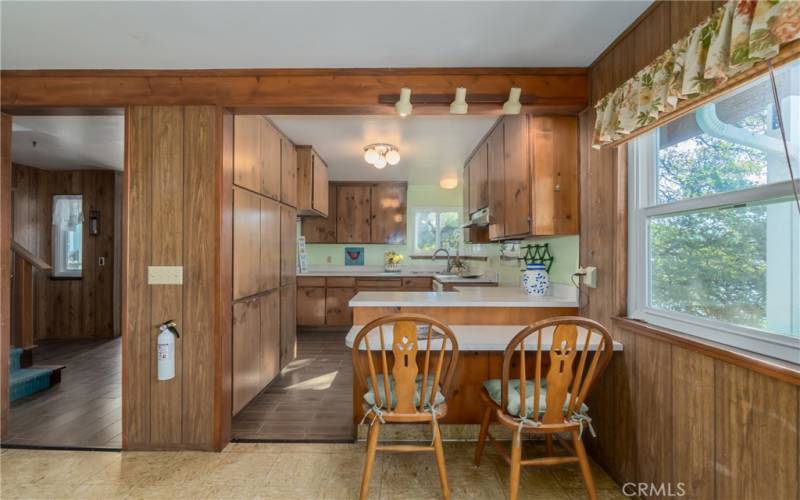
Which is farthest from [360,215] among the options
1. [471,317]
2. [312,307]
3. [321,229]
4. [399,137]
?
[471,317]

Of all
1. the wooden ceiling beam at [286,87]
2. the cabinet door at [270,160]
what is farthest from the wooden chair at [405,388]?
the cabinet door at [270,160]

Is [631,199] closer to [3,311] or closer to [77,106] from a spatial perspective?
[77,106]

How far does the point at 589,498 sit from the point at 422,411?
844mm

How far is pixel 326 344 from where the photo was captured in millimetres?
4574

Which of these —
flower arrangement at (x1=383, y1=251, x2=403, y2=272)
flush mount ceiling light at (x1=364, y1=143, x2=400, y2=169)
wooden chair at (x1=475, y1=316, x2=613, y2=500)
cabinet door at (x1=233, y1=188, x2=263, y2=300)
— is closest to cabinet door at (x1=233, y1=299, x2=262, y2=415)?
cabinet door at (x1=233, y1=188, x2=263, y2=300)

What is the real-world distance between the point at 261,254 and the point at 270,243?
23cm

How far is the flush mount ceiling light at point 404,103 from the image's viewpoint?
2.08m

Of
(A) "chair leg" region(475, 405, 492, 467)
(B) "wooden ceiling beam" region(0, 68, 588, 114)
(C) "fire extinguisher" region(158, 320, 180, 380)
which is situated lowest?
(A) "chair leg" region(475, 405, 492, 467)

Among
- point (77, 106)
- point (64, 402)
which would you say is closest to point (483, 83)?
point (77, 106)

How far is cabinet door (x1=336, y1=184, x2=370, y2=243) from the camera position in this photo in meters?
5.61

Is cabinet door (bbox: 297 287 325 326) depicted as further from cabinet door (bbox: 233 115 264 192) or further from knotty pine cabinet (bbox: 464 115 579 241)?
knotty pine cabinet (bbox: 464 115 579 241)

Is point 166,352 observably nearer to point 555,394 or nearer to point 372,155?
point 555,394

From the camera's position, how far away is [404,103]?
2.10 metres

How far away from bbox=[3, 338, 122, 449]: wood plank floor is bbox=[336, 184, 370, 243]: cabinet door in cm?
308
